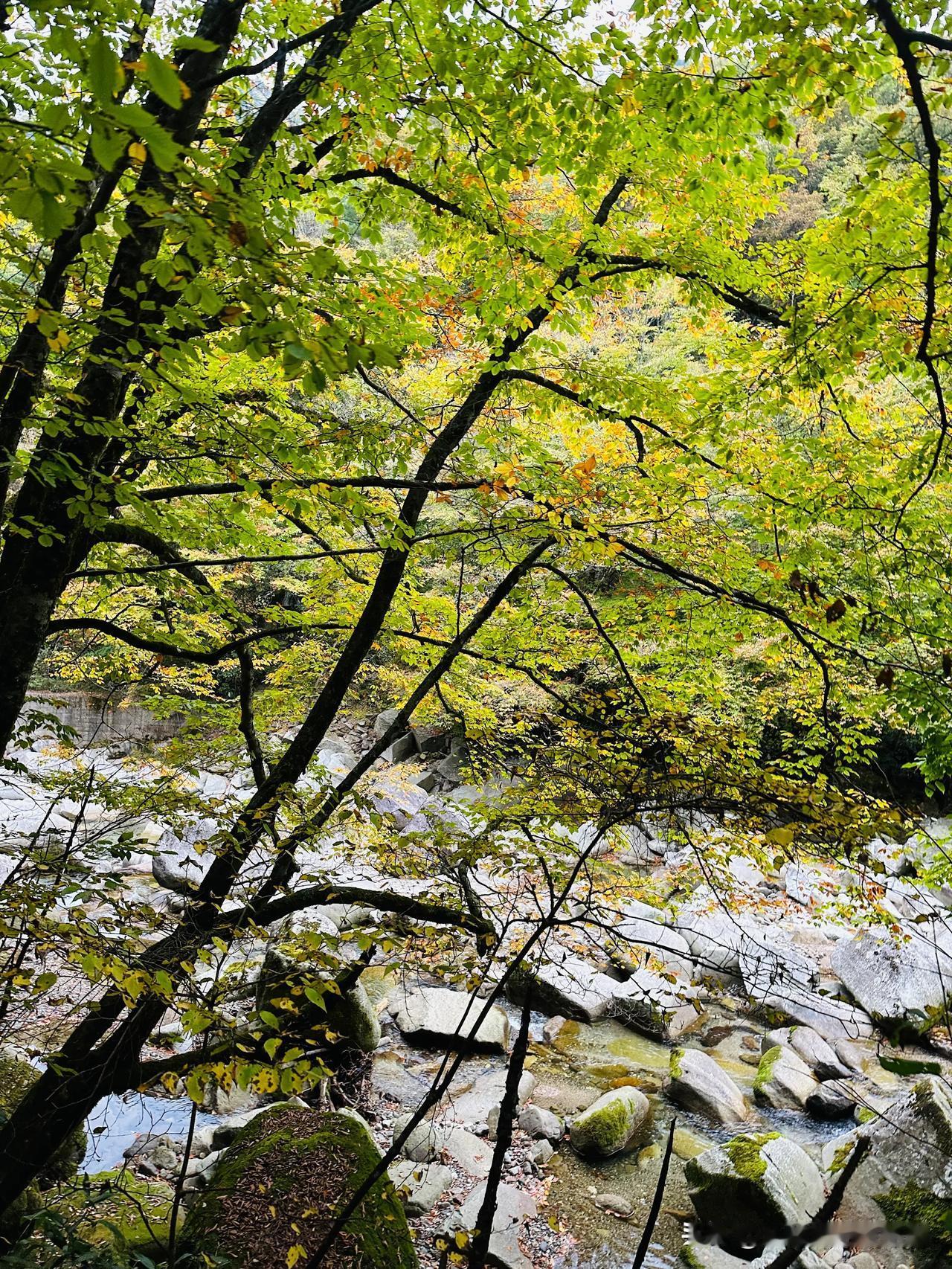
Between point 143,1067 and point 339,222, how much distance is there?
17.7ft

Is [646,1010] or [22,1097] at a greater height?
[646,1010]

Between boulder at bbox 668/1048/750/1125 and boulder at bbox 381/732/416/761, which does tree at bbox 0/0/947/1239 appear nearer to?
boulder at bbox 668/1048/750/1125

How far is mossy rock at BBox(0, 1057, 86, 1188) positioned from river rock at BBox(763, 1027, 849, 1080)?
25.3 ft

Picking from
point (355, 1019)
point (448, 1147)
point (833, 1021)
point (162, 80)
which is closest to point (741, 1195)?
point (448, 1147)

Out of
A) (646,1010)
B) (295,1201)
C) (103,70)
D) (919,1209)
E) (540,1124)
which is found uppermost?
(103,70)

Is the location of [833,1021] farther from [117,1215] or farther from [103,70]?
[103,70]

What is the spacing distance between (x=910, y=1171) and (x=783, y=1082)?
7.97 ft

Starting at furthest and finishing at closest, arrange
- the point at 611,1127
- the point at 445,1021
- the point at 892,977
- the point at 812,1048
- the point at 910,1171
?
the point at 892,977 → the point at 812,1048 → the point at 445,1021 → the point at 611,1127 → the point at 910,1171

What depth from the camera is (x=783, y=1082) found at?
7.98m

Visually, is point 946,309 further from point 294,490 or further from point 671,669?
point 294,490

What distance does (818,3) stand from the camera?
258 centimetres

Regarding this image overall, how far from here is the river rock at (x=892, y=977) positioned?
30.6 ft

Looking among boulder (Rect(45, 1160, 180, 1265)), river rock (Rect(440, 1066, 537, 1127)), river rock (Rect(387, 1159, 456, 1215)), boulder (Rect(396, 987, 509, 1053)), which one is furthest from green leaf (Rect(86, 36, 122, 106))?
boulder (Rect(396, 987, 509, 1053))

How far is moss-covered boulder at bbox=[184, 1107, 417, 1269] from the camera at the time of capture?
386 centimetres
